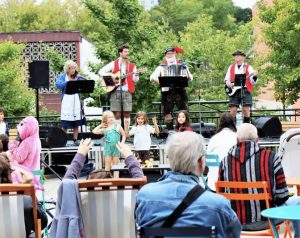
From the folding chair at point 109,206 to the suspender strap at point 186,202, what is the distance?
1.30 meters

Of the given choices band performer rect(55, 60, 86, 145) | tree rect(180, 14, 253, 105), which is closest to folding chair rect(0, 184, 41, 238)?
band performer rect(55, 60, 86, 145)

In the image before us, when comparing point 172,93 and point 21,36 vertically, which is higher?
point 21,36

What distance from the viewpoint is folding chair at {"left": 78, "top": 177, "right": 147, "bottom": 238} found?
5.25 meters

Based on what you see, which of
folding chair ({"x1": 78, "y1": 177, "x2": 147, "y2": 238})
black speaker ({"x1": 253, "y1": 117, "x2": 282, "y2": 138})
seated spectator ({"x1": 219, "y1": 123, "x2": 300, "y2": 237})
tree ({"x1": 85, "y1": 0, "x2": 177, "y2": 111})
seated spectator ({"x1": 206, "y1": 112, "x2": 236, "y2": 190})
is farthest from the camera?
tree ({"x1": 85, "y1": 0, "x2": 177, "y2": 111})

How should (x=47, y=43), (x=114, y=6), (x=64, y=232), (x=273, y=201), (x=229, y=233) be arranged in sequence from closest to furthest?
(x=229, y=233) < (x=64, y=232) < (x=273, y=201) < (x=114, y=6) < (x=47, y=43)

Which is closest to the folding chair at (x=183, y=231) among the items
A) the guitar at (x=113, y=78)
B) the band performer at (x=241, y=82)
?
the guitar at (x=113, y=78)

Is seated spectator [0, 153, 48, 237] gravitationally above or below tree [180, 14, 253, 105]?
below

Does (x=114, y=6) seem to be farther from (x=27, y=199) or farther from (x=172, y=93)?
(x=27, y=199)

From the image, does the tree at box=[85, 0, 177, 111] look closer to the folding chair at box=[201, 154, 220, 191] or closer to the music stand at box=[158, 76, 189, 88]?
the music stand at box=[158, 76, 189, 88]

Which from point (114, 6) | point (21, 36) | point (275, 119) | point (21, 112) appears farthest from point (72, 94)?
point (21, 36)

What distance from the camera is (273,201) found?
604cm

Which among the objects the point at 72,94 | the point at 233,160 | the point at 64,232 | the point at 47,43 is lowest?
the point at 64,232

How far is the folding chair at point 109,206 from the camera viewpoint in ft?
17.2

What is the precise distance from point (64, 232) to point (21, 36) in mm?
29023
